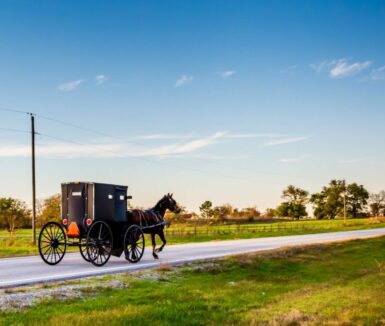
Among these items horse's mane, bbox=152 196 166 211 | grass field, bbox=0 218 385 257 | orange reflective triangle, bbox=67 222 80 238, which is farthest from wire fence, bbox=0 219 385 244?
orange reflective triangle, bbox=67 222 80 238

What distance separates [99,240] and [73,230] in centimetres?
86

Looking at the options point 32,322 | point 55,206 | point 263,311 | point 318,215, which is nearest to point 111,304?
point 32,322

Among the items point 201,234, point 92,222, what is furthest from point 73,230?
point 201,234

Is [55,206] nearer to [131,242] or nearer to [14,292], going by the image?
[131,242]

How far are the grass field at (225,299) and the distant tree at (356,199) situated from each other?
493 ft

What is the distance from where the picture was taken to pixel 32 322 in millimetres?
8414

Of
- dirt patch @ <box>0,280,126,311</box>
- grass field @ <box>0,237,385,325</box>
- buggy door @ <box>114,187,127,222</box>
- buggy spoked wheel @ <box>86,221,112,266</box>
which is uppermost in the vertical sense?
buggy door @ <box>114,187,127,222</box>

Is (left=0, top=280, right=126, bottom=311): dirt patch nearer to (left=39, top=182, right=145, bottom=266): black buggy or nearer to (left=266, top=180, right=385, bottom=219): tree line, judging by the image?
(left=39, top=182, right=145, bottom=266): black buggy

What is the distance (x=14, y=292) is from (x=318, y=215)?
513ft

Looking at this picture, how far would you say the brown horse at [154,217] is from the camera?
18547 mm

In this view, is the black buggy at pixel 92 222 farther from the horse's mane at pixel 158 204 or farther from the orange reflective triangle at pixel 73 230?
the horse's mane at pixel 158 204

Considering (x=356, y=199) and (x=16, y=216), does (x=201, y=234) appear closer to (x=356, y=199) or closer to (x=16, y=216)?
(x=16, y=216)

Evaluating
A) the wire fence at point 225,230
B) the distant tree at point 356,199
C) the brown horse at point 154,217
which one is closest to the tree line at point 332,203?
the distant tree at point 356,199

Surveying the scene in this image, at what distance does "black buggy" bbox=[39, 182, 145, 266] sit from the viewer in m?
16.6
